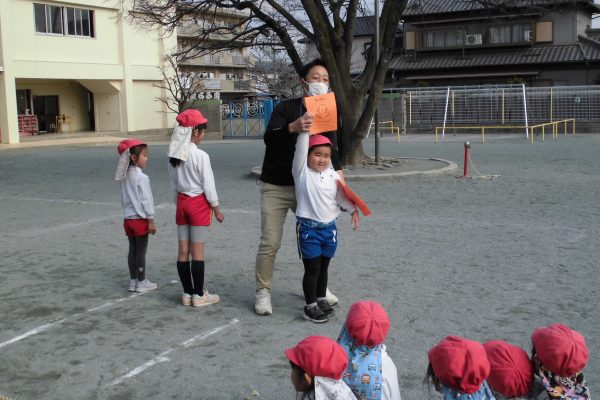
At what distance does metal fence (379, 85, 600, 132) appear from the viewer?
28.9 meters

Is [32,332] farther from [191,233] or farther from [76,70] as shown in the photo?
[76,70]

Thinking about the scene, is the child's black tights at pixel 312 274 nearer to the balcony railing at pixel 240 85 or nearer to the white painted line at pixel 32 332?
the white painted line at pixel 32 332

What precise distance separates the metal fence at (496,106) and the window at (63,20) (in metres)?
16.3

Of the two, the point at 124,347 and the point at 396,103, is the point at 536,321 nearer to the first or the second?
the point at 124,347

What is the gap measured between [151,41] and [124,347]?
34.5 m

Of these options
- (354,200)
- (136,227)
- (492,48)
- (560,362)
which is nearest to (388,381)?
(560,362)

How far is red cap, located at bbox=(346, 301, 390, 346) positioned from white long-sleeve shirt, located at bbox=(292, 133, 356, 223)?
198 centimetres

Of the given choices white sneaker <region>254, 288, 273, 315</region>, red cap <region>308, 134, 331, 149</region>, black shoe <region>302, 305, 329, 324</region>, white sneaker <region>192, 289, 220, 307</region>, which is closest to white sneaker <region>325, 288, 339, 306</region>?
black shoe <region>302, 305, 329, 324</region>

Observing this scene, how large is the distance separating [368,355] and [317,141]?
2230mm

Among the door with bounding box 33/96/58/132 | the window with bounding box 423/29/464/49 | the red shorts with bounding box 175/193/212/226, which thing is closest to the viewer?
the red shorts with bounding box 175/193/212/226

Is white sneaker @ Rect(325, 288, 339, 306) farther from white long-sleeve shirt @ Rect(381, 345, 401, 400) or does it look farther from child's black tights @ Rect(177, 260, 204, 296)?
white long-sleeve shirt @ Rect(381, 345, 401, 400)

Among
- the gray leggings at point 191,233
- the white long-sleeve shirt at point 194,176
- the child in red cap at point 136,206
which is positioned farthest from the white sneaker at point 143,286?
the white long-sleeve shirt at point 194,176

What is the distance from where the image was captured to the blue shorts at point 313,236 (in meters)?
4.87

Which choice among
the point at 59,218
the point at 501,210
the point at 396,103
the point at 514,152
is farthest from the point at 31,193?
the point at 396,103
